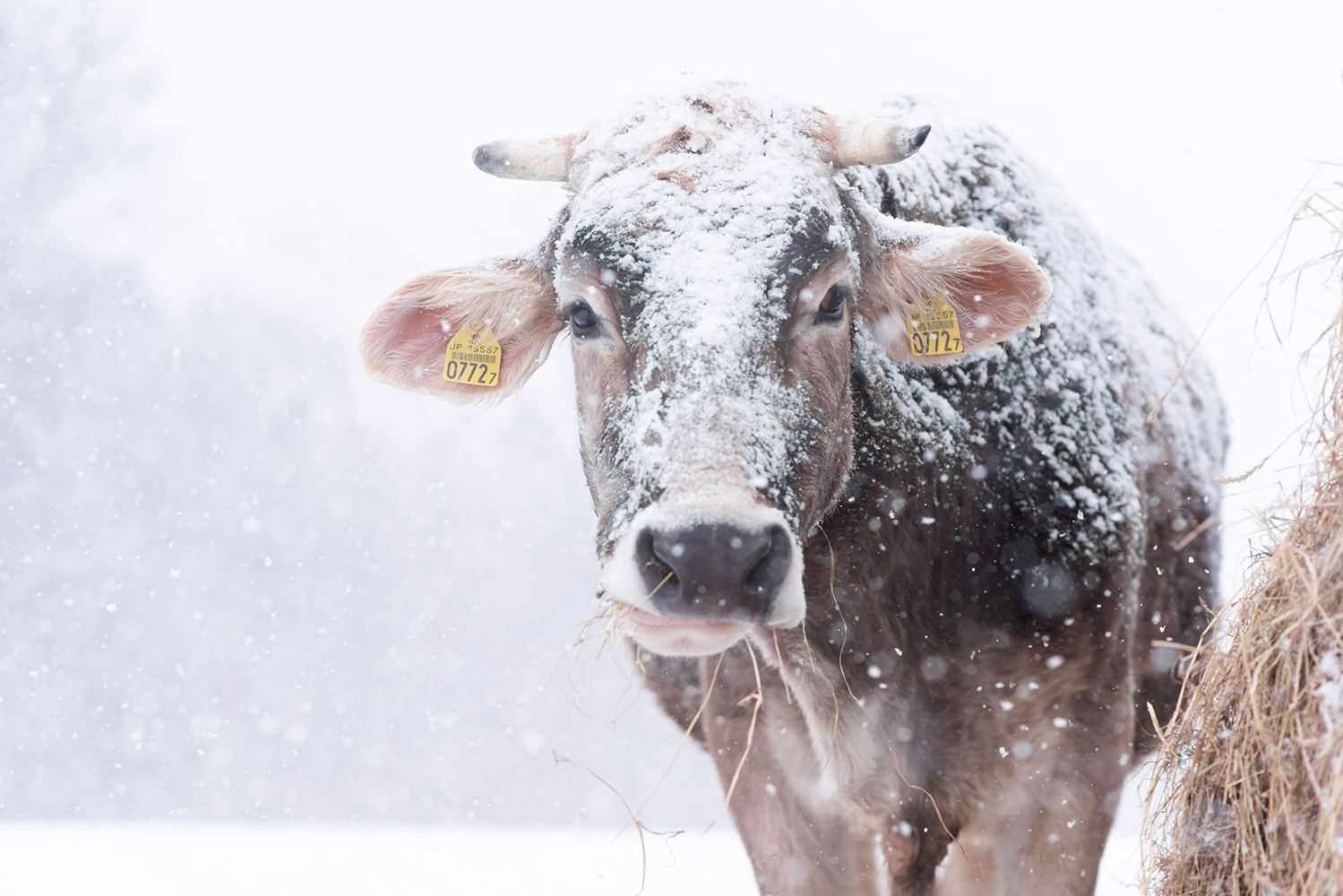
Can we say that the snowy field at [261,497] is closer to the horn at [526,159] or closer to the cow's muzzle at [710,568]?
the horn at [526,159]

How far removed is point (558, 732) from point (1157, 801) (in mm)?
26287

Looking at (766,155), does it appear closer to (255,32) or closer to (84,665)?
(84,665)

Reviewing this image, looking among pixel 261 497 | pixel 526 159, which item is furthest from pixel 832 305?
pixel 261 497

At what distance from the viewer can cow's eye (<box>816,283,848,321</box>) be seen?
9.31ft

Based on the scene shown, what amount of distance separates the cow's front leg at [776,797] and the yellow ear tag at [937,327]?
110cm

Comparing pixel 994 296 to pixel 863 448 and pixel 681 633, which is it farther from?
pixel 681 633

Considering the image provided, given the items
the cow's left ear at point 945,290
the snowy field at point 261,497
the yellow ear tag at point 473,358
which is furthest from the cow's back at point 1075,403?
the snowy field at point 261,497

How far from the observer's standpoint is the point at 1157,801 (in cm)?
240

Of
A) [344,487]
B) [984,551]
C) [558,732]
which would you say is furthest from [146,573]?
[984,551]

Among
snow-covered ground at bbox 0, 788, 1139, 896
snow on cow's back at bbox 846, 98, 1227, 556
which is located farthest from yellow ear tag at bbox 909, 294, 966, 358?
snow-covered ground at bbox 0, 788, 1139, 896

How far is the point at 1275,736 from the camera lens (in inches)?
79.9

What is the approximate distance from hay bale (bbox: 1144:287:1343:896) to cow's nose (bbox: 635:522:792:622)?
2.89 ft

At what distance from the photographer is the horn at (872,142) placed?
9.89 feet

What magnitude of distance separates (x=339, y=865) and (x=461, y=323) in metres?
6.30
